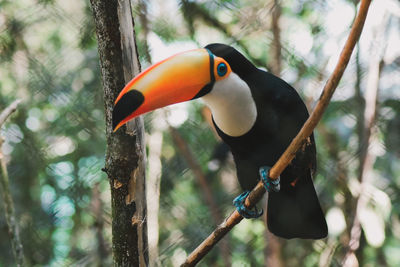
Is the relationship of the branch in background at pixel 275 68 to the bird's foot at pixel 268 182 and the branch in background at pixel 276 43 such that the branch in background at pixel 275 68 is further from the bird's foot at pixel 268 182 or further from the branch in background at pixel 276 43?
the bird's foot at pixel 268 182

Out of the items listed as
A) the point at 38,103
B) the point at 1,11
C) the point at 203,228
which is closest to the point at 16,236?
the point at 203,228

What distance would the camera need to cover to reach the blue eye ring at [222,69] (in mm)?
1057

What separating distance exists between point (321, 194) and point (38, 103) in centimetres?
142

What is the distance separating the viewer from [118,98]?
0.79 metres

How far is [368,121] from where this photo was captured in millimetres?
1636

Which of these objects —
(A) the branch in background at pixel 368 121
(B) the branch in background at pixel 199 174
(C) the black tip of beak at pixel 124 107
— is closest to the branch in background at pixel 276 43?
(A) the branch in background at pixel 368 121

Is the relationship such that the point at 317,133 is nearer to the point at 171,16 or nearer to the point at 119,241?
the point at 171,16

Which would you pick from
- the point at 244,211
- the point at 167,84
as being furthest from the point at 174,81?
the point at 244,211

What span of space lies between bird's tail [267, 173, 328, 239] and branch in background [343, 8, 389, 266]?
44 cm

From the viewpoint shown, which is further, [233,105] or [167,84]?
[233,105]

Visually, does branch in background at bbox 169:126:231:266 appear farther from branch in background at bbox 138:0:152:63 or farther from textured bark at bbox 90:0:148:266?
textured bark at bbox 90:0:148:266

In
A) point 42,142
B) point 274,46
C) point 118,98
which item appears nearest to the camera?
point 118,98

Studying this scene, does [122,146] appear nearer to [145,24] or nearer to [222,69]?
[222,69]

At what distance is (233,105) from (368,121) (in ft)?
2.48
